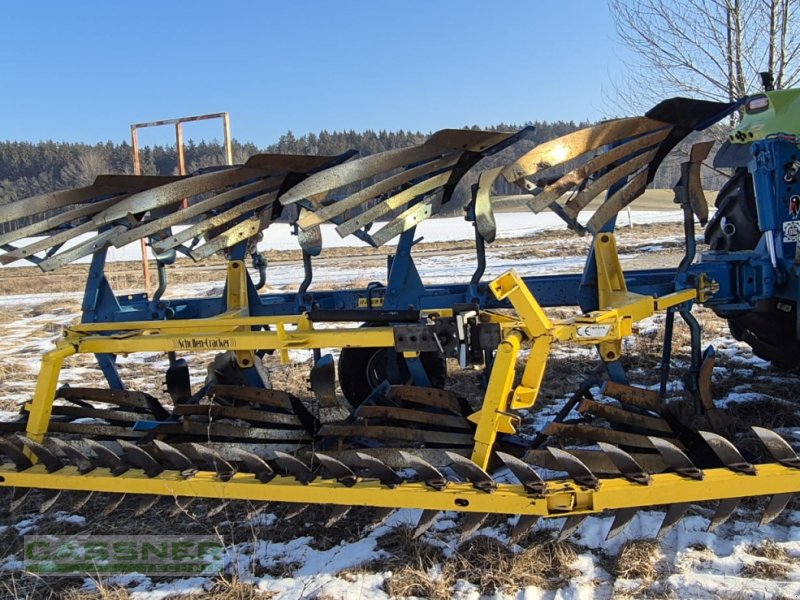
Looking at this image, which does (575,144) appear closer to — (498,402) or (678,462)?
(498,402)

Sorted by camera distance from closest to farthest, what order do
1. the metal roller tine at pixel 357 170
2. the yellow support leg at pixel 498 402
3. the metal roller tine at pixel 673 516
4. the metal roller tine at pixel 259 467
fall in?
the metal roller tine at pixel 673 516 < the yellow support leg at pixel 498 402 < the metal roller tine at pixel 259 467 < the metal roller tine at pixel 357 170

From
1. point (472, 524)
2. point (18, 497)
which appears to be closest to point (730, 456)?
point (472, 524)

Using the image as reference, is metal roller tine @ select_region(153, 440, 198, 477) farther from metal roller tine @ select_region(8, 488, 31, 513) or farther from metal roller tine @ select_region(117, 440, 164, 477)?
metal roller tine @ select_region(8, 488, 31, 513)

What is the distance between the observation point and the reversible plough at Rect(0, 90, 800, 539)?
294cm

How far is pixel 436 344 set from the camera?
3.12 m

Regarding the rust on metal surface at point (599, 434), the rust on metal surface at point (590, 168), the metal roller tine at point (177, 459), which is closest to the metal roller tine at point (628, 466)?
the rust on metal surface at point (599, 434)

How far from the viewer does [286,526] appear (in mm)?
3475

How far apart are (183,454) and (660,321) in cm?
651

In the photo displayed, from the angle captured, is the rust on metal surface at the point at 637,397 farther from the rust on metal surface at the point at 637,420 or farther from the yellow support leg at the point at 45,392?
the yellow support leg at the point at 45,392

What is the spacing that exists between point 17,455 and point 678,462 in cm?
359

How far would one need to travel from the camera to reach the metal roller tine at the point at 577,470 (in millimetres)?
2844

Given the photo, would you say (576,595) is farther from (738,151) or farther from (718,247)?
(738,151)

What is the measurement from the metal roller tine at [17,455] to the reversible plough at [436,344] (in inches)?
0.5

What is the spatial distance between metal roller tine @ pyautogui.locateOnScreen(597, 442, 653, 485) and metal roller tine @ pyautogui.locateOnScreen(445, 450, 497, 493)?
587 millimetres
